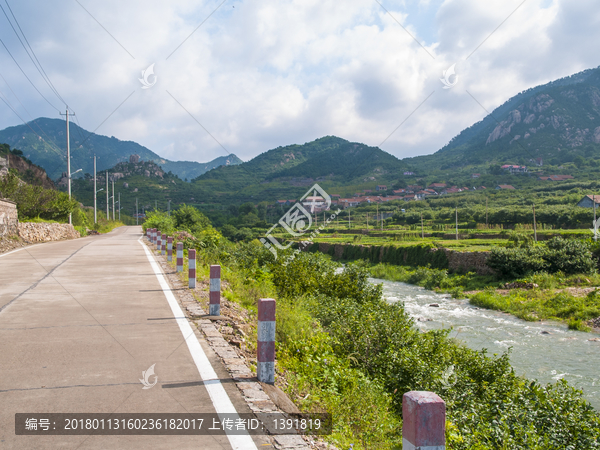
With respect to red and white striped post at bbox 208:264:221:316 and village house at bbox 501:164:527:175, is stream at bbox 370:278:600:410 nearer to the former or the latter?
red and white striped post at bbox 208:264:221:316

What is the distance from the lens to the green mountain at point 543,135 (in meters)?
132

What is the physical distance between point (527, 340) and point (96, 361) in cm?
1695

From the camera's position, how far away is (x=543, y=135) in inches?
5531

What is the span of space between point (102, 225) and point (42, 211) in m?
16.8

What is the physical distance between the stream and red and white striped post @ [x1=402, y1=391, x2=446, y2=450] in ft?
29.2

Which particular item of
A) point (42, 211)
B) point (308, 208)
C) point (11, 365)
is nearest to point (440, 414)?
point (11, 365)

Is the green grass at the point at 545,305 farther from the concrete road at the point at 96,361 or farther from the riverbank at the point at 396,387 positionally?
the concrete road at the point at 96,361

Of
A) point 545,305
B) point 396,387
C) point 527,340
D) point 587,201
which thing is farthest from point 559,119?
point 396,387

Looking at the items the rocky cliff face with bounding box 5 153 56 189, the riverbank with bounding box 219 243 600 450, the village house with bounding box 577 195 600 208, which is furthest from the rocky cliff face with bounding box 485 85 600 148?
the riverbank with bounding box 219 243 600 450

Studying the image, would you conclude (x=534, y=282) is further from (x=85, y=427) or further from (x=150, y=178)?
(x=150, y=178)

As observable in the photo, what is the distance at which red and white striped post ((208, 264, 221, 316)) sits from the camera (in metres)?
7.28

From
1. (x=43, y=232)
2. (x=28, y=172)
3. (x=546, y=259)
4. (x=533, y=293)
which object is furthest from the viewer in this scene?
(x=28, y=172)

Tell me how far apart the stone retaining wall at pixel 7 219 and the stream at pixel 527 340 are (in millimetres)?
18578

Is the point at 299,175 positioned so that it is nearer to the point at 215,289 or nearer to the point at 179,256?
the point at 179,256
